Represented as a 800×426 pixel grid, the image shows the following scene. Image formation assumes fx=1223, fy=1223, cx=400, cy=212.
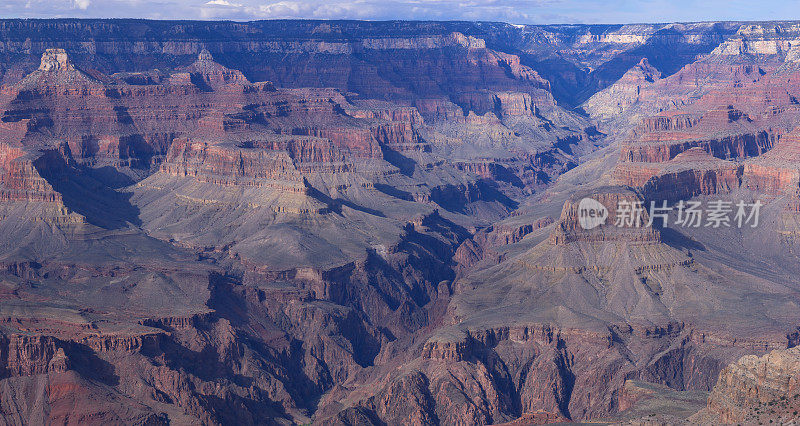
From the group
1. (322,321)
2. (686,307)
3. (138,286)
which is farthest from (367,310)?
(686,307)

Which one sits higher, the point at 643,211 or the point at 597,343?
the point at 643,211

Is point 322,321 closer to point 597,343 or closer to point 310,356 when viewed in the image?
point 310,356

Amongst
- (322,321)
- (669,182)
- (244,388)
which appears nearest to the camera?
(244,388)

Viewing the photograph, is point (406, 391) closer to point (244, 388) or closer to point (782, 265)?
point (244, 388)

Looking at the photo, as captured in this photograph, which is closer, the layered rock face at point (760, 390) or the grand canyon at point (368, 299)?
the layered rock face at point (760, 390)

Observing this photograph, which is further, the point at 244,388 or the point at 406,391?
the point at 244,388

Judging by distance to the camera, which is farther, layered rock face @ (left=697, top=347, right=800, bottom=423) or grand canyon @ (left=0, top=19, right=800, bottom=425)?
grand canyon @ (left=0, top=19, right=800, bottom=425)

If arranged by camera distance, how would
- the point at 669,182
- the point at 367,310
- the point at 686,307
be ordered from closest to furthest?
the point at 686,307 → the point at 367,310 → the point at 669,182

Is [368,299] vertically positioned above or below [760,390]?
below

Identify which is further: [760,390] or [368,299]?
[368,299]
